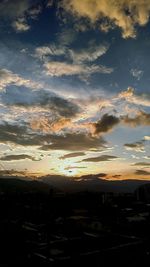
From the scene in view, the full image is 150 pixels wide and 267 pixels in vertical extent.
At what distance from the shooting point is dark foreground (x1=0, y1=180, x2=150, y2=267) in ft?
60.5

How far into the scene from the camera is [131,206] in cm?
4809

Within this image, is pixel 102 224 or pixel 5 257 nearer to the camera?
pixel 5 257

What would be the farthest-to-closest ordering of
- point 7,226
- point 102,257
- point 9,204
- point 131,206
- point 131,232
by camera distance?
point 131,206, point 9,204, point 131,232, point 7,226, point 102,257

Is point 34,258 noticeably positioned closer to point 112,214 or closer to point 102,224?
point 102,224

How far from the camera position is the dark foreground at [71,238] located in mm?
18433

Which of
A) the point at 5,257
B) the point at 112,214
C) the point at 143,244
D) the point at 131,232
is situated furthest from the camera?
the point at 112,214

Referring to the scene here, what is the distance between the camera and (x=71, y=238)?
24844mm

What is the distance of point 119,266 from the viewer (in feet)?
65.2

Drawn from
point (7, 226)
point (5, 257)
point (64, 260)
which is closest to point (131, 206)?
point (7, 226)

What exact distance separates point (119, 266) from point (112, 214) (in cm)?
1895

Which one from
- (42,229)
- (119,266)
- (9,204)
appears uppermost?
(9,204)

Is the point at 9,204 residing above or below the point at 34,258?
above

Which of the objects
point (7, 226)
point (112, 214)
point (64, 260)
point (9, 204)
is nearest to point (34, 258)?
point (64, 260)

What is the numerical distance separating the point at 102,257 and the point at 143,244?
454 centimetres
